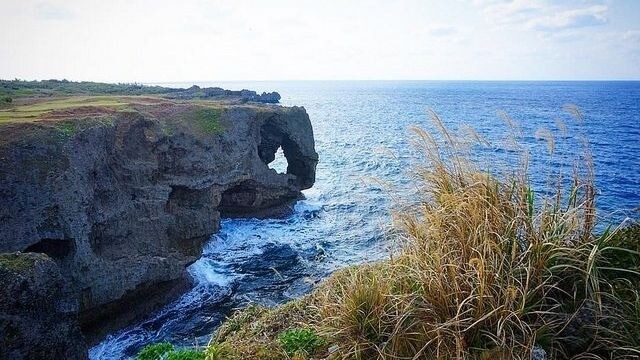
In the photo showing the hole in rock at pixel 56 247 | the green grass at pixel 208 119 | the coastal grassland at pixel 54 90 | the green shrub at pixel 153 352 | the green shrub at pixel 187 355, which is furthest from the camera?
the coastal grassland at pixel 54 90

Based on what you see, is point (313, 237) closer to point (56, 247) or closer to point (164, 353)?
point (56, 247)

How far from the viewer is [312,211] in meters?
29.3

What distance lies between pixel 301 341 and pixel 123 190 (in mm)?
16129

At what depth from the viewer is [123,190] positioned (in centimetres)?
1856

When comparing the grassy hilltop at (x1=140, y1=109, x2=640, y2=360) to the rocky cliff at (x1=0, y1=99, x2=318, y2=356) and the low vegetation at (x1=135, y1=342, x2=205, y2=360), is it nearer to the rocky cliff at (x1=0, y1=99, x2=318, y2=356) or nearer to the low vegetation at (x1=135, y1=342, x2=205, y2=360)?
the low vegetation at (x1=135, y1=342, x2=205, y2=360)

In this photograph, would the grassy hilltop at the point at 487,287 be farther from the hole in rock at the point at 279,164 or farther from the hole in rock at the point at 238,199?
the hole in rock at the point at 279,164

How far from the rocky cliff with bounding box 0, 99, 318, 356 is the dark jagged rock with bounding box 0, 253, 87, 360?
1.78 feet

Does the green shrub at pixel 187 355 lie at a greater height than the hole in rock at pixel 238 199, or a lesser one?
greater

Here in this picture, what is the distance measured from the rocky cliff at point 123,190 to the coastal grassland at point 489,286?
8.64m

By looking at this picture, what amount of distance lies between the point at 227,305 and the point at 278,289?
88.3 inches

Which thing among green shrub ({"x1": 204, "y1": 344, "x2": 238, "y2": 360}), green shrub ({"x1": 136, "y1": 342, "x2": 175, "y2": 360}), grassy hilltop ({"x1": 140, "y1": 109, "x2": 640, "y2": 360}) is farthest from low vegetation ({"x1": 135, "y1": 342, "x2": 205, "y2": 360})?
grassy hilltop ({"x1": 140, "y1": 109, "x2": 640, "y2": 360})

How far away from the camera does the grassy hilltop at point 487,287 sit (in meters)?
3.62

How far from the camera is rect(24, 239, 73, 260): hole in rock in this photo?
14828mm

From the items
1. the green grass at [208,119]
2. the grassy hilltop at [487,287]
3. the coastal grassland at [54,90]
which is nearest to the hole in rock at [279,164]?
the green grass at [208,119]
